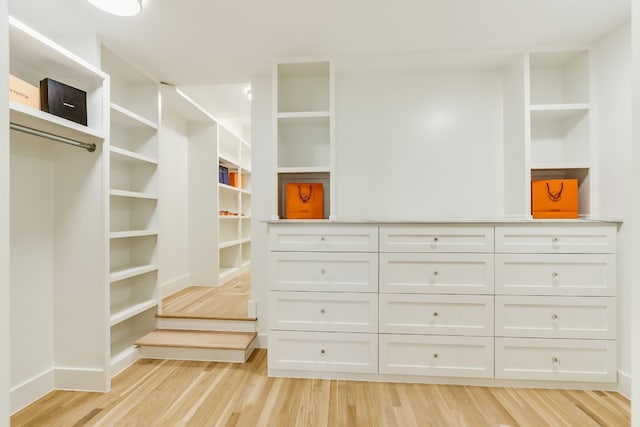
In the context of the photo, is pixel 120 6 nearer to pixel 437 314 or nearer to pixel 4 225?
pixel 4 225

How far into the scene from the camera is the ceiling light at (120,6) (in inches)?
65.4

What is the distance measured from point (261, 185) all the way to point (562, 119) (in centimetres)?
239

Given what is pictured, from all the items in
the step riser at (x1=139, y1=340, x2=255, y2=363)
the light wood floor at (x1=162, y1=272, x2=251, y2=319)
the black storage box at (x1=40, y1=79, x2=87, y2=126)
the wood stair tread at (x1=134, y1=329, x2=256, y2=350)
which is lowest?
the step riser at (x1=139, y1=340, x2=255, y2=363)

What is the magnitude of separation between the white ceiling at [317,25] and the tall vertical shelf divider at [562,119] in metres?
0.23

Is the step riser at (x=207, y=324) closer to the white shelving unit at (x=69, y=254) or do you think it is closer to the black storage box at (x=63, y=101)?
the white shelving unit at (x=69, y=254)

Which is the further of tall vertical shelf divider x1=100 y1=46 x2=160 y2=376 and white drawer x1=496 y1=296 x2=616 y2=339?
tall vertical shelf divider x1=100 y1=46 x2=160 y2=376

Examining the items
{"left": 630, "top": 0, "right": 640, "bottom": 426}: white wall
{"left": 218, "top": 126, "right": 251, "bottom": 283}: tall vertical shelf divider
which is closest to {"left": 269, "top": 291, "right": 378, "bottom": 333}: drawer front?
{"left": 630, "top": 0, "right": 640, "bottom": 426}: white wall

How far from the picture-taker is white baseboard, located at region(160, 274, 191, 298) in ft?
11.4

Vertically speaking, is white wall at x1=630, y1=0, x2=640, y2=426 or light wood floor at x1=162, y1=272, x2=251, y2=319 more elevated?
white wall at x1=630, y1=0, x2=640, y2=426

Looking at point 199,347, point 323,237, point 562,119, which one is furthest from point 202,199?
point 562,119

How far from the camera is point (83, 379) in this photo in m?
2.00

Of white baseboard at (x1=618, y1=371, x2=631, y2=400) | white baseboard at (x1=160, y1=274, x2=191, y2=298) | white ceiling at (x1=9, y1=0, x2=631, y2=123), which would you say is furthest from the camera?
white baseboard at (x1=160, y1=274, x2=191, y2=298)

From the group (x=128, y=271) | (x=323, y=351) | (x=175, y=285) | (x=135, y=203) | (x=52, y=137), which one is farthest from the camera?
(x=175, y=285)

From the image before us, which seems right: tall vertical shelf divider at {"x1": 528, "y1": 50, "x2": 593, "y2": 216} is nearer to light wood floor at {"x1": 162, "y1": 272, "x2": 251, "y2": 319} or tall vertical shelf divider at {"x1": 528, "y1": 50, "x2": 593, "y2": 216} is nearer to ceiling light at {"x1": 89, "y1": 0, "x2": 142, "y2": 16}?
ceiling light at {"x1": 89, "y1": 0, "x2": 142, "y2": 16}
